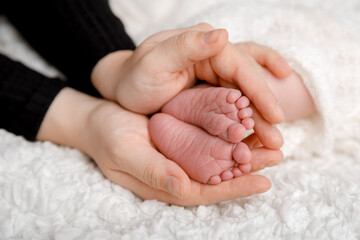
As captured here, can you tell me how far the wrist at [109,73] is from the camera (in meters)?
0.83

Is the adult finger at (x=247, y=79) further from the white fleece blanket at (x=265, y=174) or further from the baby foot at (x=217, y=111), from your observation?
the white fleece blanket at (x=265, y=174)

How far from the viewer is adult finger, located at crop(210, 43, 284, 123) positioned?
628 mm

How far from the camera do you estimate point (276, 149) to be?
0.65 meters

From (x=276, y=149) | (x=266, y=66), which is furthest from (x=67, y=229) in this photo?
(x=266, y=66)

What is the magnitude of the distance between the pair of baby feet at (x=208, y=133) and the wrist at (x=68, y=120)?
0.19 metres

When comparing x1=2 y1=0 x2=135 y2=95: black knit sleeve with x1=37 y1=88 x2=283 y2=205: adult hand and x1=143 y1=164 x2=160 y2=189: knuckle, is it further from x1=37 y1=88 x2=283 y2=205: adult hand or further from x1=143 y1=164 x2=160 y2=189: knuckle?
x1=143 y1=164 x2=160 y2=189: knuckle

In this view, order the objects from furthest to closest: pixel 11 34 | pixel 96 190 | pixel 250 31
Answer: pixel 11 34 < pixel 250 31 < pixel 96 190

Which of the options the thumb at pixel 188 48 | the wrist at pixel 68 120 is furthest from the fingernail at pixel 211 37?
the wrist at pixel 68 120

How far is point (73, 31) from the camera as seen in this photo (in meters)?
0.98

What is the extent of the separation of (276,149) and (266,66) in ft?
0.80

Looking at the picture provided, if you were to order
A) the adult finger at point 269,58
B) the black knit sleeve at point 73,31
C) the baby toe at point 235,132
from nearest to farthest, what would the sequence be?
the baby toe at point 235,132 < the adult finger at point 269,58 < the black knit sleeve at point 73,31

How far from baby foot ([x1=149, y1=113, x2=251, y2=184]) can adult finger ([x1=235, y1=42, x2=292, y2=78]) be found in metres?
0.24

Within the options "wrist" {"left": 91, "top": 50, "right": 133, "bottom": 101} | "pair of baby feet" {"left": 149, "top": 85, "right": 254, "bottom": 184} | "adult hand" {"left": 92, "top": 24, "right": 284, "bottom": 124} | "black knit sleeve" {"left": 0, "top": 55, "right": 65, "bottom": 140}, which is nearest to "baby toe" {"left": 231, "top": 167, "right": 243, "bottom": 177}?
"pair of baby feet" {"left": 149, "top": 85, "right": 254, "bottom": 184}

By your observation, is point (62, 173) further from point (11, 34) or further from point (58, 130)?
point (11, 34)
